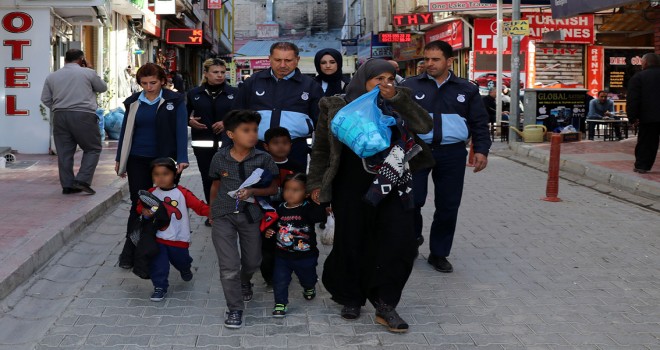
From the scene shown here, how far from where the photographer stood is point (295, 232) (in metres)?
5.70

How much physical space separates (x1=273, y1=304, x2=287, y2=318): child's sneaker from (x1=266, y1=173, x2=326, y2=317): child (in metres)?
0.08

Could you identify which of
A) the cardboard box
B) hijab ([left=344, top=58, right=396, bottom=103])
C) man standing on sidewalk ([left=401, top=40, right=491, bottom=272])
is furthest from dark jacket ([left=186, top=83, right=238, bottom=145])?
the cardboard box

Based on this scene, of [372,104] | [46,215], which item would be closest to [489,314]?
[372,104]

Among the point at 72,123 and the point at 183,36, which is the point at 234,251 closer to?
the point at 72,123

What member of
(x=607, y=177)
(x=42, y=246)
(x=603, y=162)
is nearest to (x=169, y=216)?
(x=42, y=246)

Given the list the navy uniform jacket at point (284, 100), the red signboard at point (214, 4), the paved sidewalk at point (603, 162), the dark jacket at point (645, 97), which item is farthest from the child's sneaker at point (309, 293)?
the red signboard at point (214, 4)

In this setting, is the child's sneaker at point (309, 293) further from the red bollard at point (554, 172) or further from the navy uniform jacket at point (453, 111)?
the red bollard at point (554, 172)

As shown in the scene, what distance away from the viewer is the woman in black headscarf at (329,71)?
26.6 ft

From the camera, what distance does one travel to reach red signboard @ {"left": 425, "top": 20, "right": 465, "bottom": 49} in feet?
104

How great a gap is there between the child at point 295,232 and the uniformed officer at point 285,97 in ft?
2.70

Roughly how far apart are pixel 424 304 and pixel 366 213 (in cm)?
93

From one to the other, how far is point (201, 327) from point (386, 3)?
41.7m

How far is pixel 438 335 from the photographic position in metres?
5.12

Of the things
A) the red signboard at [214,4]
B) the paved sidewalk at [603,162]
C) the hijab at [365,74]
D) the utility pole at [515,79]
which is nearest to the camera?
the hijab at [365,74]
